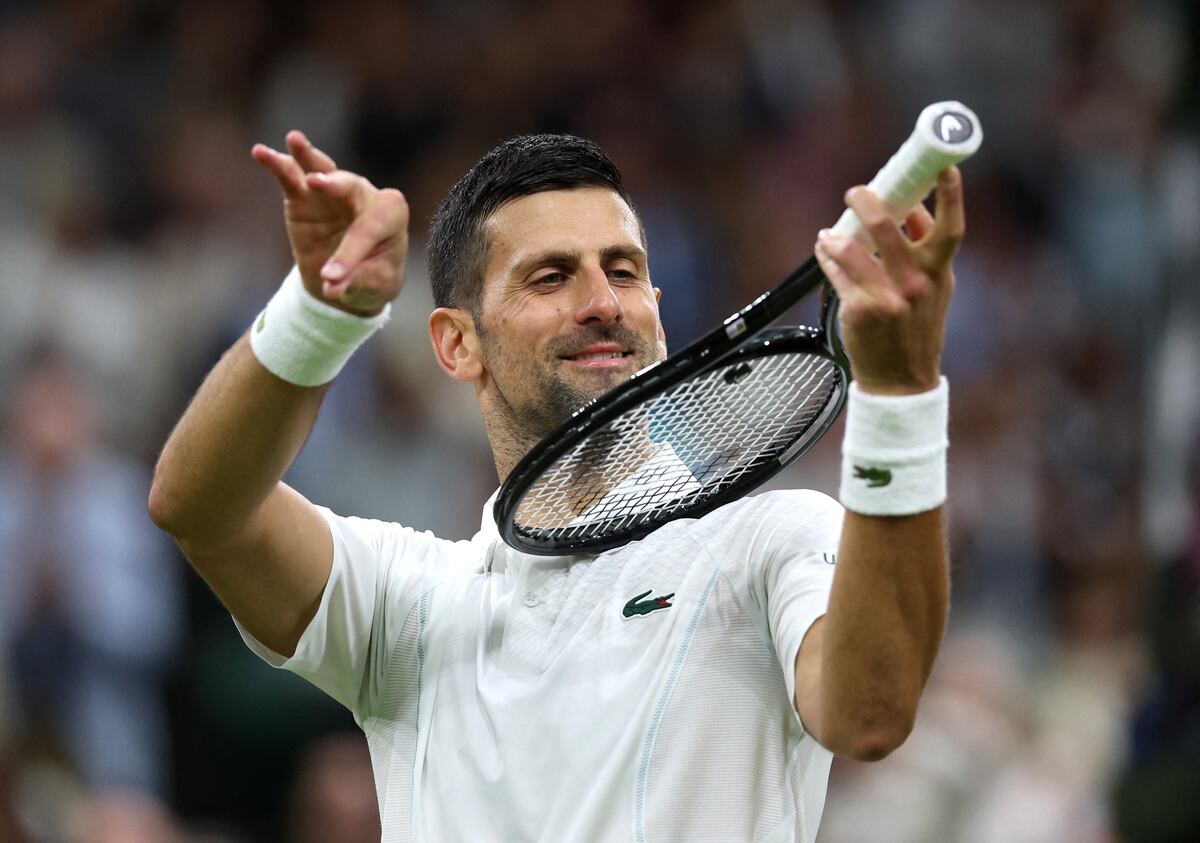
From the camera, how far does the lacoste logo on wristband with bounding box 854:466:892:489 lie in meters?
2.59

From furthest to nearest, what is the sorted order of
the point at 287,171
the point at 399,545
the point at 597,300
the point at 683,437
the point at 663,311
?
the point at 663,311 < the point at 399,545 < the point at 597,300 < the point at 683,437 < the point at 287,171

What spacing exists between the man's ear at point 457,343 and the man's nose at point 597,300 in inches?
13.4

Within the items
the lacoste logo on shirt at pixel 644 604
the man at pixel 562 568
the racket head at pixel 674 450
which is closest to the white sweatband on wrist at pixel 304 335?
the man at pixel 562 568

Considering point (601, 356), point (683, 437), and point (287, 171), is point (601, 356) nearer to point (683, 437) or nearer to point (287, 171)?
Result: point (683, 437)

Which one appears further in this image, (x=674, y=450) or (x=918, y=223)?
(x=674, y=450)

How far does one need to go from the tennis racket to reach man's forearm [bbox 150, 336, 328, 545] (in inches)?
16.3

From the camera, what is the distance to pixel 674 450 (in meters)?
3.42

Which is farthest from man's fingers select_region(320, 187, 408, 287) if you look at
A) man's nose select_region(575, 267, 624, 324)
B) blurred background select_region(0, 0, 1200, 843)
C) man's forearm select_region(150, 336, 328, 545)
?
blurred background select_region(0, 0, 1200, 843)

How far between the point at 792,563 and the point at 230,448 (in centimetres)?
96

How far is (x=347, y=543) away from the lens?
3547 mm

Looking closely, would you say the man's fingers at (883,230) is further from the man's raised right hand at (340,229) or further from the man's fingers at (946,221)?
the man's raised right hand at (340,229)

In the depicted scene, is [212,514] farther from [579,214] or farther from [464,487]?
[464,487]

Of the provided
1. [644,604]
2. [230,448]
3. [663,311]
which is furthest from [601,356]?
[663,311]

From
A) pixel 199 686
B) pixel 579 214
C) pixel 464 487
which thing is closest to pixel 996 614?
pixel 464 487
